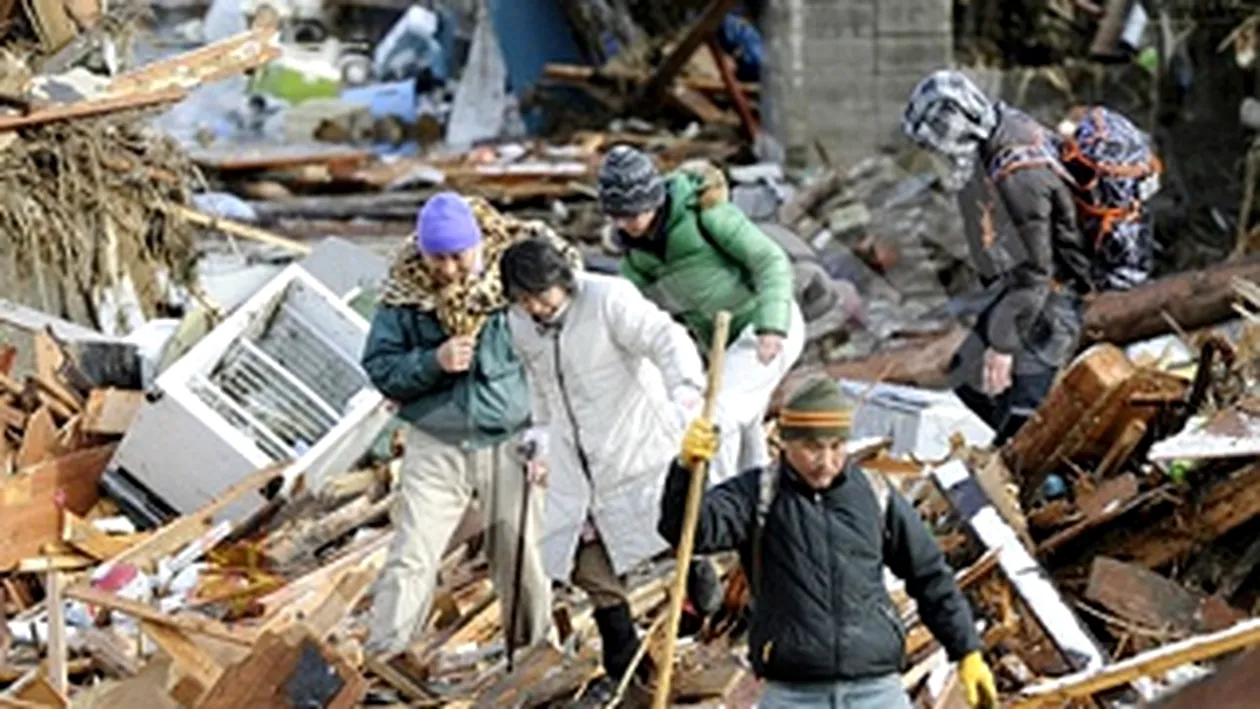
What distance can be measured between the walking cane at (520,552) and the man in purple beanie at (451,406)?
1cm

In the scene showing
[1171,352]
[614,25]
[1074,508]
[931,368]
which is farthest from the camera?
[614,25]

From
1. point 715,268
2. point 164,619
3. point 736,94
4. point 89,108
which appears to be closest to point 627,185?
point 715,268

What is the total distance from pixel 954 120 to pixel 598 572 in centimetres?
237

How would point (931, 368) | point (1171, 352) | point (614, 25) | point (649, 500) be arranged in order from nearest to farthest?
point (649, 500) → point (1171, 352) → point (931, 368) → point (614, 25)

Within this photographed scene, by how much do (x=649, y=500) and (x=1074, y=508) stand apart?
2.06m

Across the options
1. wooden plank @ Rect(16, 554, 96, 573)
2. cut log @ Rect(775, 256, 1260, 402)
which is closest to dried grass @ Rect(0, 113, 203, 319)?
wooden plank @ Rect(16, 554, 96, 573)

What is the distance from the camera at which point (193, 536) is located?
10945mm

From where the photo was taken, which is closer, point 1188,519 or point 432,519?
point 432,519

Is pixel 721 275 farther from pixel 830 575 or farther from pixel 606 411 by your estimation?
pixel 830 575

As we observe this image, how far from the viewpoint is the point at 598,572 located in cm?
870

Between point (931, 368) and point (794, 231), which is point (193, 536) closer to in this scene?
point (931, 368)

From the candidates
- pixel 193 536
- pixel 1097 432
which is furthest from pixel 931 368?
pixel 193 536

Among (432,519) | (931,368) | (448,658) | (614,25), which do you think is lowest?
(614,25)

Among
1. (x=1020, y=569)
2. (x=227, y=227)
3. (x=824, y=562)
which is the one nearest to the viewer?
(x=824, y=562)
